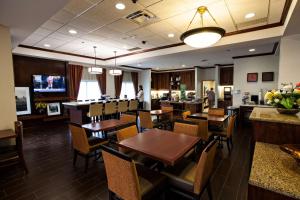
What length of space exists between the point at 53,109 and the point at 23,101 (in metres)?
1.09

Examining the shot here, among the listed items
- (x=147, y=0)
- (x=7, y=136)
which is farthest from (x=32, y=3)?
(x=7, y=136)

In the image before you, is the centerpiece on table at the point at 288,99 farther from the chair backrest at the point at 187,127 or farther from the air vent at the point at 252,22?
the air vent at the point at 252,22

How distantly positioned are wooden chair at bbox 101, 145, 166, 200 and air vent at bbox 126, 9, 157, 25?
2736 mm

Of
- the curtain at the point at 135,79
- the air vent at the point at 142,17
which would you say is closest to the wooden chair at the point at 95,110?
the air vent at the point at 142,17

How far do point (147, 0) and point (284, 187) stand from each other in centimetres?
300

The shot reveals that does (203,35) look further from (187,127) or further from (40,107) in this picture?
(40,107)

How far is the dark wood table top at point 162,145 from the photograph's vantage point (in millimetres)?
Answer: 1792

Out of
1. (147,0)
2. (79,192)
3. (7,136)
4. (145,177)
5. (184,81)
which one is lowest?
(79,192)

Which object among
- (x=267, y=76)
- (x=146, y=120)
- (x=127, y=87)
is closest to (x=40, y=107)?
(x=146, y=120)

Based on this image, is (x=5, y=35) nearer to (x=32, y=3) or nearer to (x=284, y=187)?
(x=32, y=3)

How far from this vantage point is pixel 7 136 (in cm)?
272

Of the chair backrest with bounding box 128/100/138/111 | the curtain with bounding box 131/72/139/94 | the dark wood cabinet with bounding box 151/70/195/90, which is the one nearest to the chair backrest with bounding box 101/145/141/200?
the chair backrest with bounding box 128/100/138/111

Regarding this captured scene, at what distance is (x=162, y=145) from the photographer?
6.94 ft

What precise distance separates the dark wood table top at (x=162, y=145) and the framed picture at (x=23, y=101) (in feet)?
18.6
